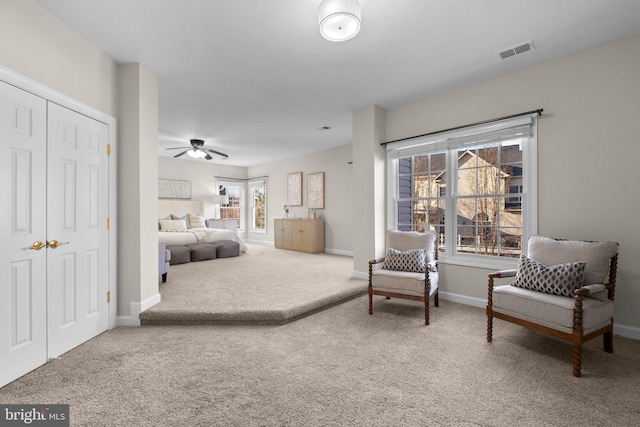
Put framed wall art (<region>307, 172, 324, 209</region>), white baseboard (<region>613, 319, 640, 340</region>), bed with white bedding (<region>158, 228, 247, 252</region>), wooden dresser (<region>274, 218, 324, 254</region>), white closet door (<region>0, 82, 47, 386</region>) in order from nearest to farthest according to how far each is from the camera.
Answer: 1. white closet door (<region>0, 82, 47, 386</region>)
2. white baseboard (<region>613, 319, 640, 340</region>)
3. bed with white bedding (<region>158, 228, 247, 252</region>)
4. wooden dresser (<region>274, 218, 324, 254</region>)
5. framed wall art (<region>307, 172, 324, 209</region>)

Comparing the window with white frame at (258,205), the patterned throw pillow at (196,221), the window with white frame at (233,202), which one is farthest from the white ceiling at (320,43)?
the window with white frame at (233,202)

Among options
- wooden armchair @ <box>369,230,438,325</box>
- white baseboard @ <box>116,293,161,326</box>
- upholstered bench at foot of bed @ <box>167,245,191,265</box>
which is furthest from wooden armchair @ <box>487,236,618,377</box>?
upholstered bench at foot of bed @ <box>167,245,191,265</box>

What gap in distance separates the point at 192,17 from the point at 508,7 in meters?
2.49

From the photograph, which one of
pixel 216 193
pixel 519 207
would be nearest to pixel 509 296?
pixel 519 207

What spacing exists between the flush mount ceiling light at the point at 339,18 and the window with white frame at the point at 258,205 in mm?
7323

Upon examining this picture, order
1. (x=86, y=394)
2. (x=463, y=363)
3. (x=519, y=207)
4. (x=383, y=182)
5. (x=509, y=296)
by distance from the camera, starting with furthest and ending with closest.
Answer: (x=383, y=182)
(x=519, y=207)
(x=509, y=296)
(x=463, y=363)
(x=86, y=394)

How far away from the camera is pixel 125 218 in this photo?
3084 millimetres

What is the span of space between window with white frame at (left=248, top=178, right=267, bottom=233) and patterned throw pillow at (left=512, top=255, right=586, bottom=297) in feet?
25.2

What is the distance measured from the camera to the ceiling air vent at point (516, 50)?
284cm

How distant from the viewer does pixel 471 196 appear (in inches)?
150

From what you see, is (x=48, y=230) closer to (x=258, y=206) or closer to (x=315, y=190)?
(x=315, y=190)

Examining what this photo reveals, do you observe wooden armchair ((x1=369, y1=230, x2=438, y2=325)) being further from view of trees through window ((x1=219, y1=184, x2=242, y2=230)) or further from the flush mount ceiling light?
view of trees through window ((x1=219, y1=184, x2=242, y2=230))

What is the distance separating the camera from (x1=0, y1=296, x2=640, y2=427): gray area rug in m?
1.72

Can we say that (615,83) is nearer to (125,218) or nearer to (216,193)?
(125,218)
